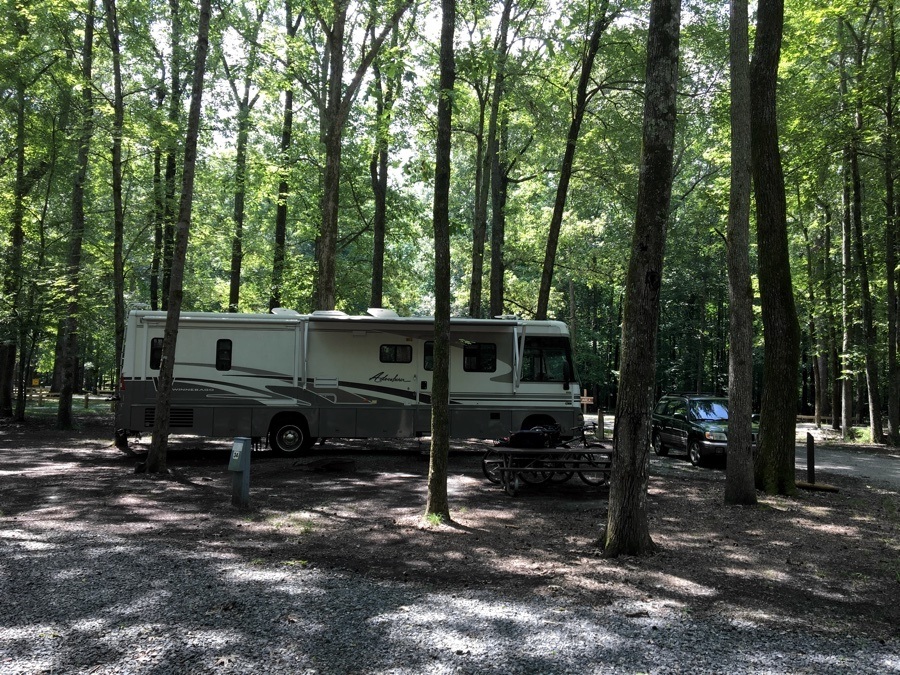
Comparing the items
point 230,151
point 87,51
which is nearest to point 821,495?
point 87,51

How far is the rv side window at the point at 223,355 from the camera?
525 inches

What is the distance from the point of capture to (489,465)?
11.0 meters

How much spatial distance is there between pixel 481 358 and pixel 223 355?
5673 millimetres

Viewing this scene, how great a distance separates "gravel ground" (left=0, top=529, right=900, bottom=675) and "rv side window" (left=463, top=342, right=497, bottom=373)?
28.5 ft

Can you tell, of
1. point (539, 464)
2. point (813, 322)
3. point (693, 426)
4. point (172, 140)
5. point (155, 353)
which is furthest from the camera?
point (813, 322)

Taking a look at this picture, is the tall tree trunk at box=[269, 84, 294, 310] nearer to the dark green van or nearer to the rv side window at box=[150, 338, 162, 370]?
the rv side window at box=[150, 338, 162, 370]

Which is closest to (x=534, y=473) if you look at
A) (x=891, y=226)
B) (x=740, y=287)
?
(x=740, y=287)

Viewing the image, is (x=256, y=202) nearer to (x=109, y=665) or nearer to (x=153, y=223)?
(x=153, y=223)

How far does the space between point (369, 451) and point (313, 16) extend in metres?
12.3

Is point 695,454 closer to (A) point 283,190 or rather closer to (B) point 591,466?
(B) point 591,466

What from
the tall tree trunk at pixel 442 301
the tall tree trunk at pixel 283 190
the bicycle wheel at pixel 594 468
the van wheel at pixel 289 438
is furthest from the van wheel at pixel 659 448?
the tall tree trunk at pixel 283 190

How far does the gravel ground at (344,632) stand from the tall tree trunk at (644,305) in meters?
1.30

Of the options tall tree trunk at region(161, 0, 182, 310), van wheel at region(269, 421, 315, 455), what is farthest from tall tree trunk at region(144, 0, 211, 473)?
tall tree trunk at region(161, 0, 182, 310)

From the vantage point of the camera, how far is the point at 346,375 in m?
13.6
